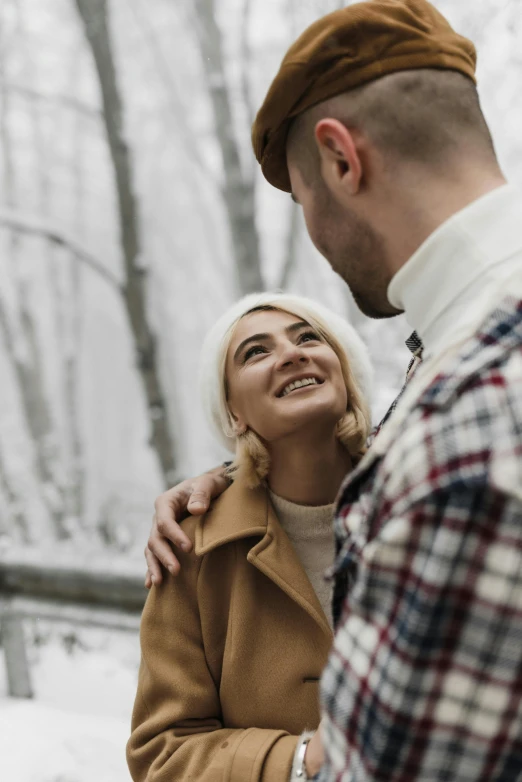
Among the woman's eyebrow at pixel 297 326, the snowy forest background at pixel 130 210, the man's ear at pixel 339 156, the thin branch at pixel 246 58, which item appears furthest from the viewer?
the thin branch at pixel 246 58

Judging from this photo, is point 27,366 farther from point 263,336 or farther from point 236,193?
point 263,336

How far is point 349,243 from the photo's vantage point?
120cm

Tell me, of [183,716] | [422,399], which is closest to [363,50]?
[422,399]

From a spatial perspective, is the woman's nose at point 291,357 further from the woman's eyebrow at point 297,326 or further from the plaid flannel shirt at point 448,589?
the plaid flannel shirt at point 448,589

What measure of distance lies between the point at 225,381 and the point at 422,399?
1161mm

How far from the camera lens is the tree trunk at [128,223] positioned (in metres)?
4.29

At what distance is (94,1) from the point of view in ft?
13.9

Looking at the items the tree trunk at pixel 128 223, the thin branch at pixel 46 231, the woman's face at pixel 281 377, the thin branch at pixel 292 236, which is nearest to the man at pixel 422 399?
the woman's face at pixel 281 377

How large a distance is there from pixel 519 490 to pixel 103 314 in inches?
709

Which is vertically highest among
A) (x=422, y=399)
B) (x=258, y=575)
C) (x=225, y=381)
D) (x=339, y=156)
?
(x=339, y=156)

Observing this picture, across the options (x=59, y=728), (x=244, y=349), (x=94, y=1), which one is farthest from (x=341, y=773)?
(x=94, y=1)

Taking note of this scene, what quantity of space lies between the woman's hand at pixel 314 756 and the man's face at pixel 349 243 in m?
0.81

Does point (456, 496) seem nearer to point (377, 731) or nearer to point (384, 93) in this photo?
point (377, 731)

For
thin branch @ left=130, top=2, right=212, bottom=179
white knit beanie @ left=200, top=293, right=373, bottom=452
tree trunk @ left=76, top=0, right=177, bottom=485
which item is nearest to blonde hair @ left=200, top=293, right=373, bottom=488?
white knit beanie @ left=200, top=293, right=373, bottom=452
